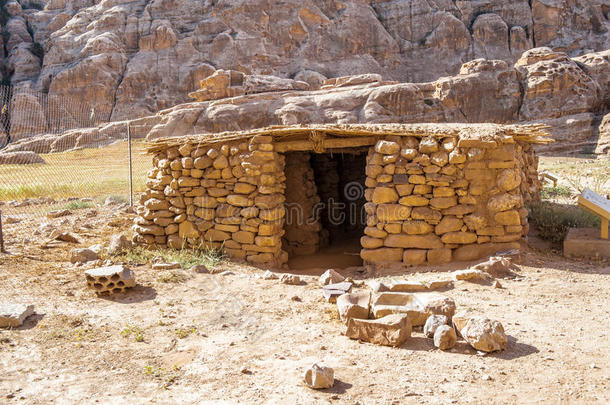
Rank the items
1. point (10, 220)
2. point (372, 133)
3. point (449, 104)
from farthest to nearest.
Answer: point (449, 104) → point (10, 220) → point (372, 133)

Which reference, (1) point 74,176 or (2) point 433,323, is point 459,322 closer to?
(2) point 433,323

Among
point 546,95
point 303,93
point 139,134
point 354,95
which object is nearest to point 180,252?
point 354,95

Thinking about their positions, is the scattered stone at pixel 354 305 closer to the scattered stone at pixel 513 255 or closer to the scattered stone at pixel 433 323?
the scattered stone at pixel 433 323

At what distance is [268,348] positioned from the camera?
3.49 m

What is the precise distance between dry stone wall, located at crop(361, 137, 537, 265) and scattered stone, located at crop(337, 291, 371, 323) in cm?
180

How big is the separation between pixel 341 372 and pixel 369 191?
133 inches

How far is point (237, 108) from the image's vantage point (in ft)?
73.5

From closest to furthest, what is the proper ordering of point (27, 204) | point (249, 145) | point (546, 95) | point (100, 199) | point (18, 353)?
1. point (18, 353)
2. point (249, 145)
3. point (27, 204)
4. point (100, 199)
5. point (546, 95)

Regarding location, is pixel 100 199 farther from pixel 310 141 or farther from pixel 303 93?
pixel 303 93

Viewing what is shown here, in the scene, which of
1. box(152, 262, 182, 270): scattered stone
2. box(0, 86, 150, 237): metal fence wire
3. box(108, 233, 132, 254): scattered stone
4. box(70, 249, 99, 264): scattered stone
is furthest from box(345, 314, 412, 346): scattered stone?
box(0, 86, 150, 237): metal fence wire

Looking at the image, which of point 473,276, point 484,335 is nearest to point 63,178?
point 473,276

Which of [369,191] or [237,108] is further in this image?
[237,108]

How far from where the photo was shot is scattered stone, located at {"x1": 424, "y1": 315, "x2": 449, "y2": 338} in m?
3.49

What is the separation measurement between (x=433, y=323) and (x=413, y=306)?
0.46 m
